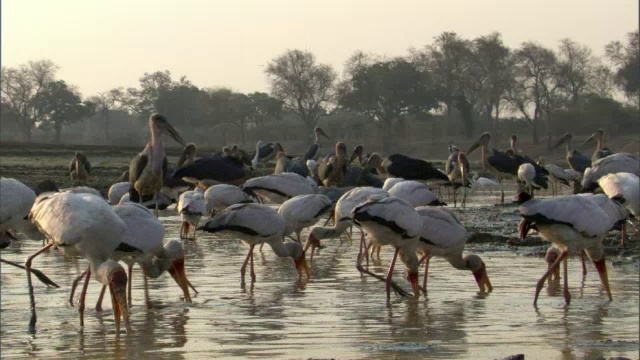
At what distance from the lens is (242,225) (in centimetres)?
1089

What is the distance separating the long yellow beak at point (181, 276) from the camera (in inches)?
384

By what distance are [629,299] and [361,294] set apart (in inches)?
90.7

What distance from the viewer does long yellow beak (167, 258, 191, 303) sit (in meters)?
9.75

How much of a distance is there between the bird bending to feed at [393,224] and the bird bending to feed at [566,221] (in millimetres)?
920

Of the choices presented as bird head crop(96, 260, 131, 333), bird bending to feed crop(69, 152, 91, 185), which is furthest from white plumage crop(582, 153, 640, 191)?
bird bending to feed crop(69, 152, 91, 185)

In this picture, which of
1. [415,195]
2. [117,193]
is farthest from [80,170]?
[415,195]

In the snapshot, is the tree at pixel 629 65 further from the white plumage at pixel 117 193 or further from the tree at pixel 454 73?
the white plumage at pixel 117 193

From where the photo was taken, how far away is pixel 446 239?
10188mm

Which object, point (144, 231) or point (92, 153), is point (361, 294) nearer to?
point (144, 231)

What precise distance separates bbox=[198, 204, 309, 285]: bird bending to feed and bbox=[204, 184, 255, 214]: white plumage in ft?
13.3

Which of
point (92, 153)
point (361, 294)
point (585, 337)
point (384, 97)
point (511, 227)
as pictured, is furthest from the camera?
point (384, 97)

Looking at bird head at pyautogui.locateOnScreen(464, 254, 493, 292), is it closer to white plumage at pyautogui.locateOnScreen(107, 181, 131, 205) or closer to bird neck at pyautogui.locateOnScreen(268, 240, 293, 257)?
bird neck at pyautogui.locateOnScreen(268, 240, 293, 257)

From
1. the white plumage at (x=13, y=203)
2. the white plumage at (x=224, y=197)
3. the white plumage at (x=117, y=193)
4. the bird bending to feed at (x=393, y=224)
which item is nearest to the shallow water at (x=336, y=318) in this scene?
the bird bending to feed at (x=393, y=224)

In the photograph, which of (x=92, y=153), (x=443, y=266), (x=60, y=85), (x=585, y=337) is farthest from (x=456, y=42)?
(x=585, y=337)
